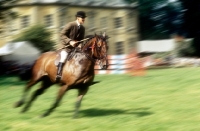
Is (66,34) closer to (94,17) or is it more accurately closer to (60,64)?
(60,64)

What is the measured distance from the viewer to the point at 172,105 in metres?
14.8

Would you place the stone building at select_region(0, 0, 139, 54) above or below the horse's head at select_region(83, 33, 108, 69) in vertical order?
below

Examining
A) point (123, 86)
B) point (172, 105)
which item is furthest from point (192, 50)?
point (172, 105)

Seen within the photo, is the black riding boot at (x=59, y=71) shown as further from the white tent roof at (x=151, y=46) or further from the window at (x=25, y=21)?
the white tent roof at (x=151, y=46)

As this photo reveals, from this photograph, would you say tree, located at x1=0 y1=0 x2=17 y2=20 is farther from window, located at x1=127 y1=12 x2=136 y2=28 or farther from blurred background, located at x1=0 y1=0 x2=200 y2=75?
window, located at x1=127 y1=12 x2=136 y2=28

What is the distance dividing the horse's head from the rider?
496 millimetres

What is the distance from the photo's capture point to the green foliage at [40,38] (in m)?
39.5

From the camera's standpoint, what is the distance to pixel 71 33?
13.6m

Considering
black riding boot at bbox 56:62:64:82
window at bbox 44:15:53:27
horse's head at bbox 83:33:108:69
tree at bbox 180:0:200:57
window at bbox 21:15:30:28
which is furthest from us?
window at bbox 44:15:53:27

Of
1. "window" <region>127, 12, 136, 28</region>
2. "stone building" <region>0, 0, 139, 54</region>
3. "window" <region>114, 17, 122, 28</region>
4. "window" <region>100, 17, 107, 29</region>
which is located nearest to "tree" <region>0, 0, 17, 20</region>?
"stone building" <region>0, 0, 139, 54</region>

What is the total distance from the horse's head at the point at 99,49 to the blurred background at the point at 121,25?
2612 centimetres

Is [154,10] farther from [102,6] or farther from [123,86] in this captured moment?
[123,86]

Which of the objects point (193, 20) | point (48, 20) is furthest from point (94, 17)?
point (193, 20)

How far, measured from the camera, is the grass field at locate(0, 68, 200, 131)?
11789mm
